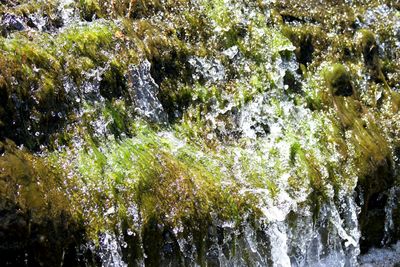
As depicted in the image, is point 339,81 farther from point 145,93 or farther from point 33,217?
point 33,217

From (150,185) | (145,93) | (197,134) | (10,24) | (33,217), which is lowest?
(33,217)

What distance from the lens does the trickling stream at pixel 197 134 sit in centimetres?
444

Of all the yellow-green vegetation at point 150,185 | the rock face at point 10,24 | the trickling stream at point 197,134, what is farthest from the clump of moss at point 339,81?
the rock face at point 10,24

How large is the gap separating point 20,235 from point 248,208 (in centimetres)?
218

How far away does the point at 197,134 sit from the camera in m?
5.74

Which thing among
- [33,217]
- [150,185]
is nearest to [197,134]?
[150,185]

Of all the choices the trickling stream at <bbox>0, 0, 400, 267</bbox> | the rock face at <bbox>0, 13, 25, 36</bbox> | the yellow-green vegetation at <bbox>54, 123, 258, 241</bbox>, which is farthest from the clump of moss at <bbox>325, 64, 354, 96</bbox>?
the rock face at <bbox>0, 13, 25, 36</bbox>

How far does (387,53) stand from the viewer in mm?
7559

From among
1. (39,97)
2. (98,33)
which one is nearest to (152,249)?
(39,97)

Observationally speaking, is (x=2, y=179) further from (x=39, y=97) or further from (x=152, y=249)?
(x=152, y=249)

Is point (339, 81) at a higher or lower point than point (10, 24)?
lower

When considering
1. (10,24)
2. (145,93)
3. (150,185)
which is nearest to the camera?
(150,185)

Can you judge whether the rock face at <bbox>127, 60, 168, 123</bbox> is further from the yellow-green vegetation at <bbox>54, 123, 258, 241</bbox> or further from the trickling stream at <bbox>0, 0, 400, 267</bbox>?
the yellow-green vegetation at <bbox>54, 123, 258, 241</bbox>

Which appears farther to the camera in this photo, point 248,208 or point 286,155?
point 286,155
